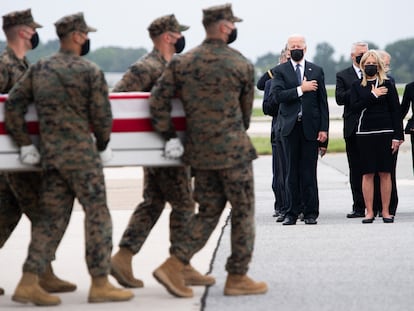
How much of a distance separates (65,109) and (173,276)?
1.30 metres

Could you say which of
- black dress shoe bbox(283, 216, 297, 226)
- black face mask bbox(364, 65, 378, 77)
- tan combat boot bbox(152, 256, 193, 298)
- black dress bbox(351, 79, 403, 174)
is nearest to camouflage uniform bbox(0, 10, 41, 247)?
tan combat boot bbox(152, 256, 193, 298)

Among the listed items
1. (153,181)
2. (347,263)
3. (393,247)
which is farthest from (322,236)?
(153,181)

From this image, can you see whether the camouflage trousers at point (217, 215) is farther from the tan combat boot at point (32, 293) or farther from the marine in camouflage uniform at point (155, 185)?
the tan combat boot at point (32, 293)

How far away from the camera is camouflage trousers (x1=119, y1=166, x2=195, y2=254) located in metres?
9.37

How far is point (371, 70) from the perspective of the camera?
13805 millimetres

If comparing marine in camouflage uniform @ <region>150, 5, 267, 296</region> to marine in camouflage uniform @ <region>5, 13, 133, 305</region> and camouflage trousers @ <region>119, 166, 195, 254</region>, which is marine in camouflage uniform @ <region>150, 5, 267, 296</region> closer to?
camouflage trousers @ <region>119, 166, 195, 254</region>

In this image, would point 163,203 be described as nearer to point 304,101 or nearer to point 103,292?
point 103,292

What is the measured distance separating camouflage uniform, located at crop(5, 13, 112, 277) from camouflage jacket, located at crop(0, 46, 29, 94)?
0.63 m

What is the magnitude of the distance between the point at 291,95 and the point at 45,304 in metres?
5.38

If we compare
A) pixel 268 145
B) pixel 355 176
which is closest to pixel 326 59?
pixel 268 145

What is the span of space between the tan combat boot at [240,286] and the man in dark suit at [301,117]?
479 centimetres

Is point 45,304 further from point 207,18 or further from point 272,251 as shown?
point 272,251

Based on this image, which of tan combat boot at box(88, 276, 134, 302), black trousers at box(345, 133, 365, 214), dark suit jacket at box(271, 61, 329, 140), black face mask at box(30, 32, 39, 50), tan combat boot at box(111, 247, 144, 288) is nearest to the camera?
tan combat boot at box(88, 276, 134, 302)

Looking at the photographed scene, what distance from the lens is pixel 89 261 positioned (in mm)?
8742
